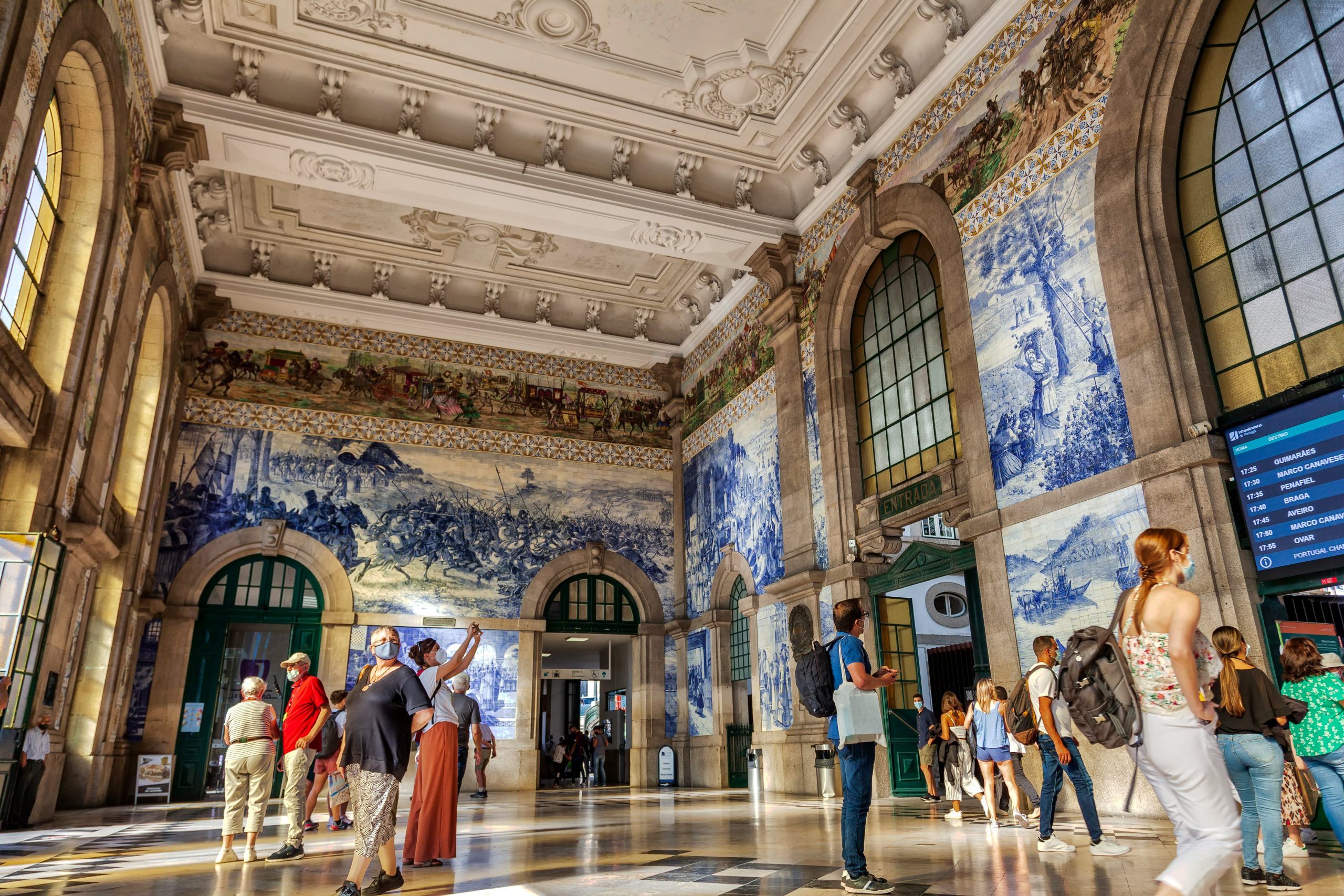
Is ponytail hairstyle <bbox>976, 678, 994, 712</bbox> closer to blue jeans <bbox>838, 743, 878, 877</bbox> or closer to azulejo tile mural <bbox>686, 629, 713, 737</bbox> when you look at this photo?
blue jeans <bbox>838, 743, 878, 877</bbox>

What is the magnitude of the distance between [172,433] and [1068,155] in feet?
47.1

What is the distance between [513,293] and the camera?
17719 millimetres

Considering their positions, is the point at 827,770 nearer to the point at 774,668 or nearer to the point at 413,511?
the point at 774,668

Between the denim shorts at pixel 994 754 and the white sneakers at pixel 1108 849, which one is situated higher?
the denim shorts at pixel 994 754

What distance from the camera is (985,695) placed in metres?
7.61

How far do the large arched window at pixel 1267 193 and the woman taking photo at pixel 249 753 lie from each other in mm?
8146

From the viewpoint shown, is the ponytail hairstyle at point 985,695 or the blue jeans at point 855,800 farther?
the ponytail hairstyle at point 985,695

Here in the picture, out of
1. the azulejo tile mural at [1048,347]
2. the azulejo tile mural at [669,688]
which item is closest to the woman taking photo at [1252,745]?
the azulejo tile mural at [1048,347]

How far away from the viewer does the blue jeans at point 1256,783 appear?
14.1 ft

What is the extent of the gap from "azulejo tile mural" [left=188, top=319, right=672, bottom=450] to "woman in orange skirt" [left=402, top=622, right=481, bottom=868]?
39.6 ft

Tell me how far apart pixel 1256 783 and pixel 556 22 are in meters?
10.8

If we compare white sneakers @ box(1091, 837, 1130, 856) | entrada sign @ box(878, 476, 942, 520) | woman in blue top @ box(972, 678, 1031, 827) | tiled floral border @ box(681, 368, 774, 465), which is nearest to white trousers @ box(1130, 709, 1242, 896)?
white sneakers @ box(1091, 837, 1130, 856)

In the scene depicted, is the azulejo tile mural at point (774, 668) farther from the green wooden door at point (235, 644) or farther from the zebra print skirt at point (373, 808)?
the zebra print skirt at point (373, 808)

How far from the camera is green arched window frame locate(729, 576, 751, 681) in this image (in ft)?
51.0
